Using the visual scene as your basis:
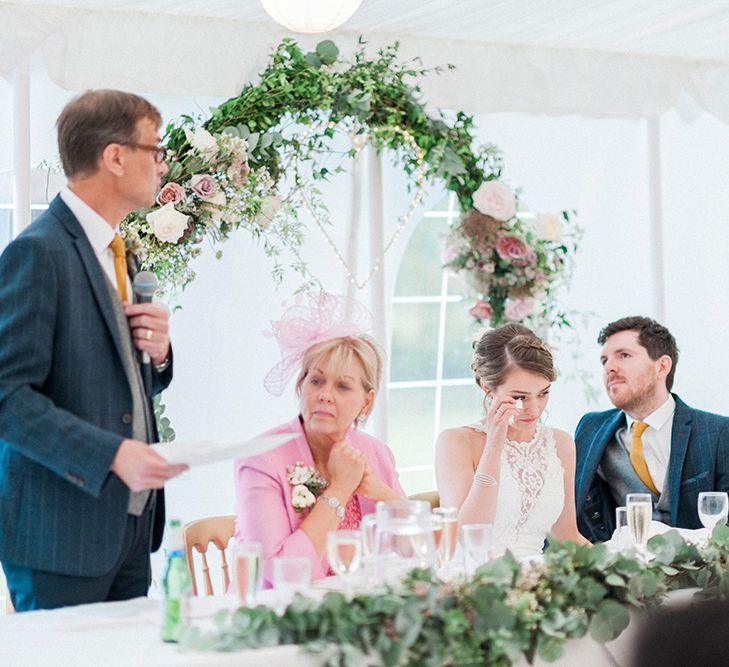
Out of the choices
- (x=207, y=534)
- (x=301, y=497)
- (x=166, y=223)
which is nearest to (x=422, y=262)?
(x=166, y=223)

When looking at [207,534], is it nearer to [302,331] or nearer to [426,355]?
[302,331]

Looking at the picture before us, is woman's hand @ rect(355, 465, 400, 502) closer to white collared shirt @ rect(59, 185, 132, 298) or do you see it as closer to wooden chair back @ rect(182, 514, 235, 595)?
wooden chair back @ rect(182, 514, 235, 595)

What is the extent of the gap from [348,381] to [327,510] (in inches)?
14.9

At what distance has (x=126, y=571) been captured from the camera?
2.44 m

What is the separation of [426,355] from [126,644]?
3.68 m

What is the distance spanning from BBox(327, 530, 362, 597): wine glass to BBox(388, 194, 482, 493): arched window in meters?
3.37

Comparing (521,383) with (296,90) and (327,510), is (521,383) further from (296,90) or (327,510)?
(296,90)

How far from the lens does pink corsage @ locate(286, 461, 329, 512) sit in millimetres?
2791

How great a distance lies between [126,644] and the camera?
79.7 inches

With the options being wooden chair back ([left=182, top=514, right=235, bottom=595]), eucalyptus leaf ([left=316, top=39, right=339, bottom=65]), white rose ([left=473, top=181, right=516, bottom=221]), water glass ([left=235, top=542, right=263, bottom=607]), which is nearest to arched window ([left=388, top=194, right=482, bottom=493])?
white rose ([left=473, top=181, right=516, bottom=221])

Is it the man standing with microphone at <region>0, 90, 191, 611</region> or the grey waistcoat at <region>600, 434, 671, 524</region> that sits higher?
the man standing with microphone at <region>0, 90, 191, 611</region>

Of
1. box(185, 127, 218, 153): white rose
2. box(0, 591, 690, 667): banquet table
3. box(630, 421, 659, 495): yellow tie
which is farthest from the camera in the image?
box(185, 127, 218, 153): white rose

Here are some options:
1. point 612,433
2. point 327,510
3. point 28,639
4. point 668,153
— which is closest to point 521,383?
point 612,433

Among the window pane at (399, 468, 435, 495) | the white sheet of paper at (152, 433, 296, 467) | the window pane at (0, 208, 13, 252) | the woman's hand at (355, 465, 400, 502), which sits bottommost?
the window pane at (399, 468, 435, 495)
